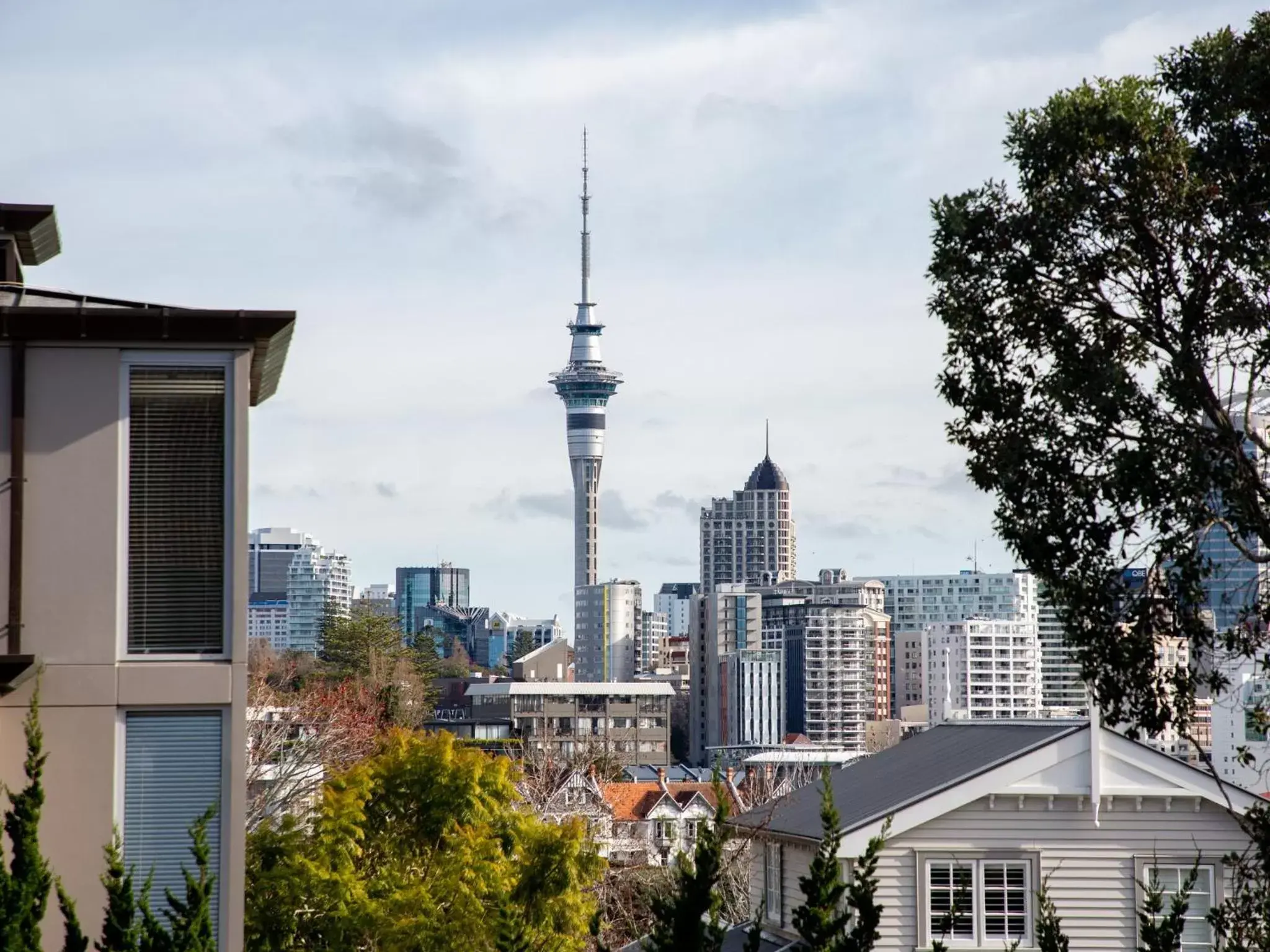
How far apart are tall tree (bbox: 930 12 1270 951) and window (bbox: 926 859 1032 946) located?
6.78m

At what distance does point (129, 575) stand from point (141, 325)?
60.6 inches

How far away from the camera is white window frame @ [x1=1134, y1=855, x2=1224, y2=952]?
67.6 feet

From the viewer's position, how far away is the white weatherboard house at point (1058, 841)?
20688 mm

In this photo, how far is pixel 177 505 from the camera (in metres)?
11.8

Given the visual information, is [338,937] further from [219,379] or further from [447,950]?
[219,379]

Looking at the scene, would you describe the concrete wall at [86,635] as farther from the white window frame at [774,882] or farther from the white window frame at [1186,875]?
the white window frame at [774,882]

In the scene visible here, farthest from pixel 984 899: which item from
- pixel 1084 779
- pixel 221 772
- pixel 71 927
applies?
pixel 71 927

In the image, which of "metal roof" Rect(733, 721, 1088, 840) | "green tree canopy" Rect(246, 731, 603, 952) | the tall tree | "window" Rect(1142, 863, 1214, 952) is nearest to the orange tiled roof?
"metal roof" Rect(733, 721, 1088, 840)

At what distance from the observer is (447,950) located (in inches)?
915

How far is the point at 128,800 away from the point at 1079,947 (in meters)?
12.6

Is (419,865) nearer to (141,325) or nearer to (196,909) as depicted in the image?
(196,909)

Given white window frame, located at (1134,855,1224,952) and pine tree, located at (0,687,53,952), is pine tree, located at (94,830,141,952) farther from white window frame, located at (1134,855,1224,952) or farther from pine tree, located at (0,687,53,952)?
white window frame, located at (1134,855,1224,952)

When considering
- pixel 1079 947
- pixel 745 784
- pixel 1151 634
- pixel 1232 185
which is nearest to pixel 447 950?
pixel 1079 947

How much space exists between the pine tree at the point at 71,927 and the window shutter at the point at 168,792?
22.2 inches
